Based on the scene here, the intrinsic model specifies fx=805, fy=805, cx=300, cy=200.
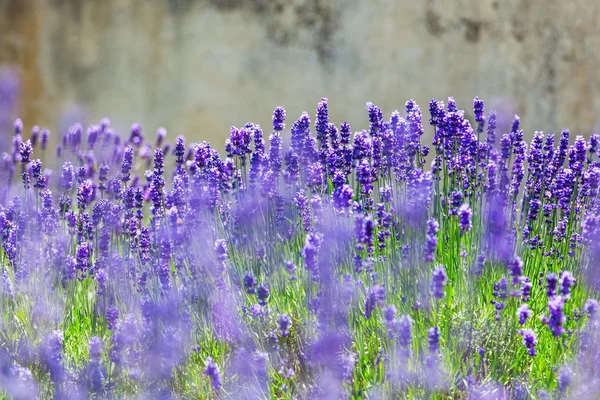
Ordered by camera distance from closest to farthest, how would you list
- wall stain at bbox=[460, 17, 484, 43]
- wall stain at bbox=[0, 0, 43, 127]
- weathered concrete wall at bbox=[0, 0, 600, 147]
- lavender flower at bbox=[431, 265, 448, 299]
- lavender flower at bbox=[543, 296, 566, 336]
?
lavender flower at bbox=[543, 296, 566, 336], lavender flower at bbox=[431, 265, 448, 299], wall stain at bbox=[0, 0, 43, 127], weathered concrete wall at bbox=[0, 0, 600, 147], wall stain at bbox=[460, 17, 484, 43]

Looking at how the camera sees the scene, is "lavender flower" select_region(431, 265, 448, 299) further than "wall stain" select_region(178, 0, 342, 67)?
No

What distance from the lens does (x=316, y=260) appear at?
2.93 metres

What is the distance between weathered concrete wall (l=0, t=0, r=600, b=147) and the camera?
250 inches

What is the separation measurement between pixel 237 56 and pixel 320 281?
3.84 meters

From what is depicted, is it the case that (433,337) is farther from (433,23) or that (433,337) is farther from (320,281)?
(433,23)

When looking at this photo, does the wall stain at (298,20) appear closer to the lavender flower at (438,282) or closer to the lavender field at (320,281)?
the lavender field at (320,281)

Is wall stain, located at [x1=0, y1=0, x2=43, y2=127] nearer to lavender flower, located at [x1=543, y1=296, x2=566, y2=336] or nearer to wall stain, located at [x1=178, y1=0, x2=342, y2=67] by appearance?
wall stain, located at [x1=178, y1=0, x2=342, y2=67]

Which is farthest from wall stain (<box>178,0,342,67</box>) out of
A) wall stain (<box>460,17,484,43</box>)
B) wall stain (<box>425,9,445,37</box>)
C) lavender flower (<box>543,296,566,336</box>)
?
lavender flower (<box>543,296,566,336</box>)

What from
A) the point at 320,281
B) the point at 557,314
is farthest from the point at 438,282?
the point at 320,281

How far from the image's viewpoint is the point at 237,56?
6512 millimetres

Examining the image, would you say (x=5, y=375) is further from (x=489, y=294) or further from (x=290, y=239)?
(x=489, y=294)

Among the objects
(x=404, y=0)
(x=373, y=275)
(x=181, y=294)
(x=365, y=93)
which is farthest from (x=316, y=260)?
(x=404, y=0)

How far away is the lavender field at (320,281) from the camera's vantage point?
2857mm

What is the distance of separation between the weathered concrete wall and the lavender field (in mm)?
2400
